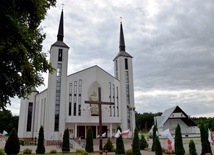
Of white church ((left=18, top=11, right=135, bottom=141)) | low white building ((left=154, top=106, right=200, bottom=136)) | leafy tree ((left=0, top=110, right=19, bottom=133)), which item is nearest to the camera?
white church ((left=18, top=11, right=135, bottom=141))

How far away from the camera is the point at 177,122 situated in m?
45.5

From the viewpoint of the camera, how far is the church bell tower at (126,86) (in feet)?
102

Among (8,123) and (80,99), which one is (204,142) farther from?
(8,123)

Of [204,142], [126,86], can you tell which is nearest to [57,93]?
[126,86]

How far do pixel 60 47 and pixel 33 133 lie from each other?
15.6 meters

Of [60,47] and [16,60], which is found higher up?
[60,47]

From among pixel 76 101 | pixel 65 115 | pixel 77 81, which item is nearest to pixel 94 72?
pixel 77 81

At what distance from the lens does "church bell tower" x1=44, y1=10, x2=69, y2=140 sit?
2692 centimetres

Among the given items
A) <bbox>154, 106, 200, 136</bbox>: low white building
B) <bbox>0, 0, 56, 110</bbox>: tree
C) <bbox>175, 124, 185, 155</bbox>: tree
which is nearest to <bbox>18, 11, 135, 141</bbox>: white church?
<bbox>154, 106, 200, 136</bbox>: low white building

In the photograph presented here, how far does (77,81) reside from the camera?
30344 millimetres

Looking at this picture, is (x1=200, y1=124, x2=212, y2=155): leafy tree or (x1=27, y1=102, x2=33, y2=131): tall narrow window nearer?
(x1=200, y1=124, x2=212, y2=155): leafy tree

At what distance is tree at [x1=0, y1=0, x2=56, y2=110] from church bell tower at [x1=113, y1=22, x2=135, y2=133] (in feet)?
75.2

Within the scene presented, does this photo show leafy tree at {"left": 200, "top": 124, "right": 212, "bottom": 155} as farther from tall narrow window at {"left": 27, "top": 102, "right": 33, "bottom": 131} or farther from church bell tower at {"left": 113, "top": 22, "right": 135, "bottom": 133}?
tall narrow window at {"left": 27, "top": 102, "right": 33, "bottom": 131}

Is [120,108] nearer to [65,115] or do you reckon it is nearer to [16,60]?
[65,115]
